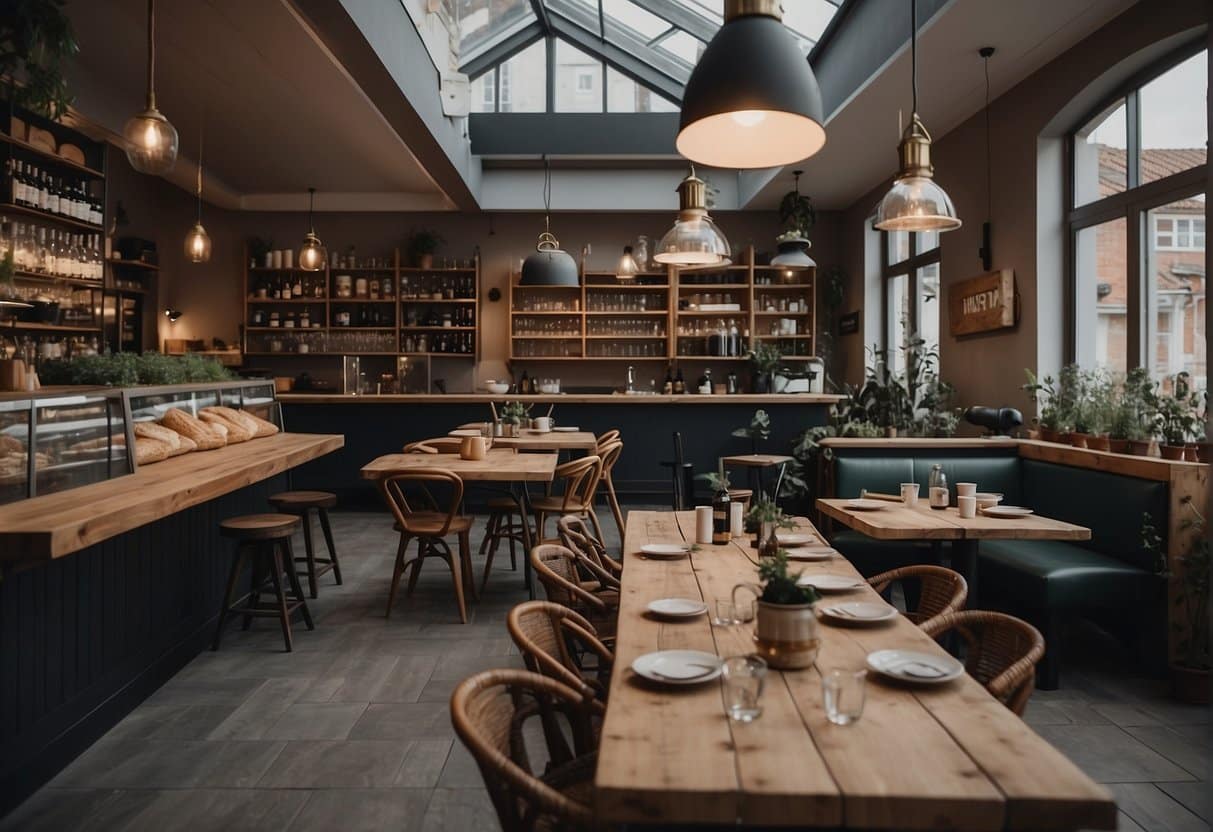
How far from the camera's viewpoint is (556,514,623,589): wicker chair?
122 inches

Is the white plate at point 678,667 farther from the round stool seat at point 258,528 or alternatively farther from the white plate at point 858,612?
the round stool seat at point 258,528

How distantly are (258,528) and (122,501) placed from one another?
133 centimetres

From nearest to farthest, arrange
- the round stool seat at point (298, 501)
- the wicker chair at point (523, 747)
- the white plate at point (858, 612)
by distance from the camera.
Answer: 1. the wicker chair at point (523, 747)
2. the white plate at point (858, 612)
3. the round stool seat at point (298, 501)

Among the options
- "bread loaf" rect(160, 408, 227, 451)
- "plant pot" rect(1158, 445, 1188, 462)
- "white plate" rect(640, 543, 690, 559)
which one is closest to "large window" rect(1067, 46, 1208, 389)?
"plant pot" rect(1158, 445, 1188, 462)

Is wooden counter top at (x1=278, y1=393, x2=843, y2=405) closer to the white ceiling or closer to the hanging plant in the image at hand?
the white ceiling

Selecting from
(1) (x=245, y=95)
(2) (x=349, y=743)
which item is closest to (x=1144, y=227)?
(2) (x=349, y=743)

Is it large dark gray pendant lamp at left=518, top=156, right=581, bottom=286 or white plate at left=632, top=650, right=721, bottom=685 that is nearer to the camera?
white plate at left=632, top=650, right=721, bottom=685

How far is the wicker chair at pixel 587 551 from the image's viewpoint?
10.2 ft

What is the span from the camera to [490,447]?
554 cm

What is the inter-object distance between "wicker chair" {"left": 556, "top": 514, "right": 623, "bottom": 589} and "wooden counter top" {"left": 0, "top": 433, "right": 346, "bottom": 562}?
1324 mm

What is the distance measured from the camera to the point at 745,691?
57.6 inches

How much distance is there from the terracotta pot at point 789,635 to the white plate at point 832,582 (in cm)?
52

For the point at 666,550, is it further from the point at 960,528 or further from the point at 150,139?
the point at 150,139

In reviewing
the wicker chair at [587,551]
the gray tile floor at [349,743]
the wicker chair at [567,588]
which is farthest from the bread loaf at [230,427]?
the wicker chair at [567,588]
